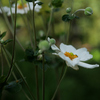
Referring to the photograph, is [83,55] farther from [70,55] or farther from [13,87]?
[13,87]

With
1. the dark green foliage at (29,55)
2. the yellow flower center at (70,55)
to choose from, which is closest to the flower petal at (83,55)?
the yellow flower center at (70,55)

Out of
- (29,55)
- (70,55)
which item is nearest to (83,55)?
(70,55)

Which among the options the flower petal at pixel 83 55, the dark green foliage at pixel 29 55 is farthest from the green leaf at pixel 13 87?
the flower petal at pixel 83 55

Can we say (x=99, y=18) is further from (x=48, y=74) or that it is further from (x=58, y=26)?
(x=48, y=74)

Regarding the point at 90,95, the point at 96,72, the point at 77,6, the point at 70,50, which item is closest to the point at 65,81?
the point at 90,95

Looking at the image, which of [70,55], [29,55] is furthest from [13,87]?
[70,55]

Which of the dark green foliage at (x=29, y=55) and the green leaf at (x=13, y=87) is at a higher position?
the dark green foliage at (x=29, y=55)

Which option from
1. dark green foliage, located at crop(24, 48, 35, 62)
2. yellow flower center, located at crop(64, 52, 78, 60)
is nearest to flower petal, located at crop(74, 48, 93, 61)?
yellow flower center, located at crop(64, 52, 78, 60)

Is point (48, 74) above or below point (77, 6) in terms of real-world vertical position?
below

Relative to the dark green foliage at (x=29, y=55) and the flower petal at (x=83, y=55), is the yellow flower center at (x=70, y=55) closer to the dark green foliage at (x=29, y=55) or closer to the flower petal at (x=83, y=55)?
the flower petal at (x=83, y=55)

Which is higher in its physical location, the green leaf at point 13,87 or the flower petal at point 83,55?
the flower petal at point 83,55

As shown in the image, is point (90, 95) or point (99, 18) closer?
point (90, 95)
